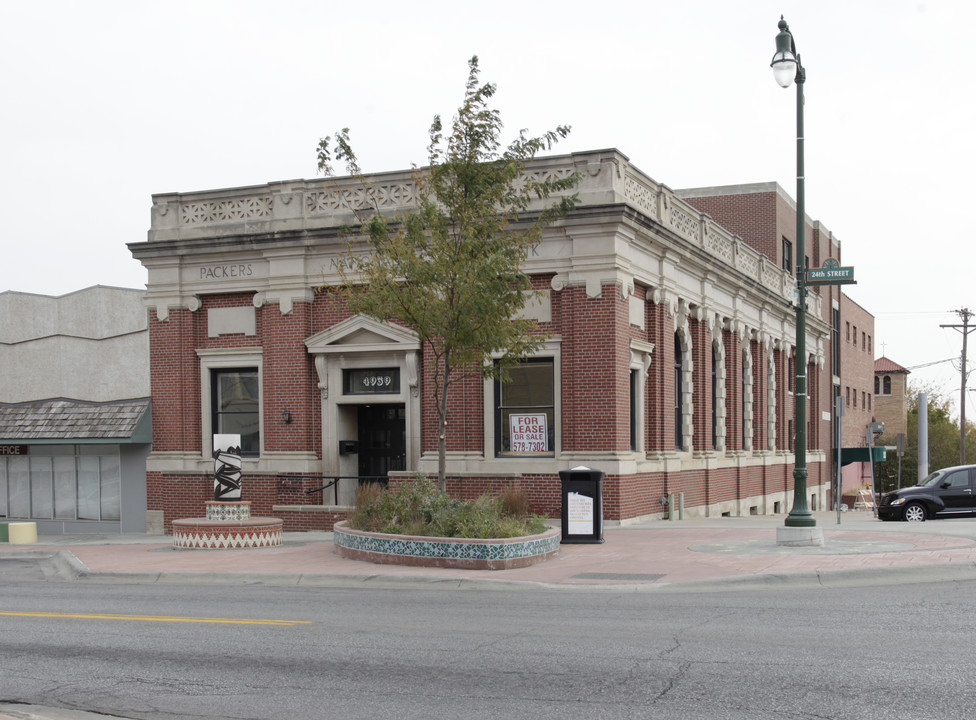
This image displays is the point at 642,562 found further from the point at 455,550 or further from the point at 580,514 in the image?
the point at 580,514

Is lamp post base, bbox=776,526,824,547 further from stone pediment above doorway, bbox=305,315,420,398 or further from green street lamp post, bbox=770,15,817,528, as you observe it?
stone pediment above doorway, bbox=305,315,420,398

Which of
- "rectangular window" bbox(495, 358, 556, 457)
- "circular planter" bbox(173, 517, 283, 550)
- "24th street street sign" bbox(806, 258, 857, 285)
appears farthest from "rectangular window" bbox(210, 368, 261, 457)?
"24th street street sign" bbox(806, 258, 857, 285)

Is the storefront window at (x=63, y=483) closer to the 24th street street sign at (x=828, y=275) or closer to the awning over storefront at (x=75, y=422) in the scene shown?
the awning over storefront at (x=75, y=422)

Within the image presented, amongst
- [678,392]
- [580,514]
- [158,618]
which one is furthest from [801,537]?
[678,392]

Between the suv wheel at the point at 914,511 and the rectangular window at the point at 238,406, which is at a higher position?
the rectangular window at the point at 238,406

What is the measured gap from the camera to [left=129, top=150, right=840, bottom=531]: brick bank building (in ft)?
70.2

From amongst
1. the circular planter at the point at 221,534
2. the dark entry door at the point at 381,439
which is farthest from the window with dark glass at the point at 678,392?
the circular planter at the point at 221,534

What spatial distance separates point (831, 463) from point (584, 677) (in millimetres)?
41386

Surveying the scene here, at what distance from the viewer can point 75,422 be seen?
25.6 m

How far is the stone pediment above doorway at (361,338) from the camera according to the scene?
2286cm

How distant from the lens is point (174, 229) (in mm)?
24656

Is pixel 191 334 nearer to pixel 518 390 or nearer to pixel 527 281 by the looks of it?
pixel 518 390

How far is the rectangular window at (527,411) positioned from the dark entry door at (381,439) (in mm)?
2856

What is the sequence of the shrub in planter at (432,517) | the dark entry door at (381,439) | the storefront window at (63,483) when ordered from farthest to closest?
the storefront window at (63,483)
the dark entry door at (381,439)
the shrub in planter at (432,517)
